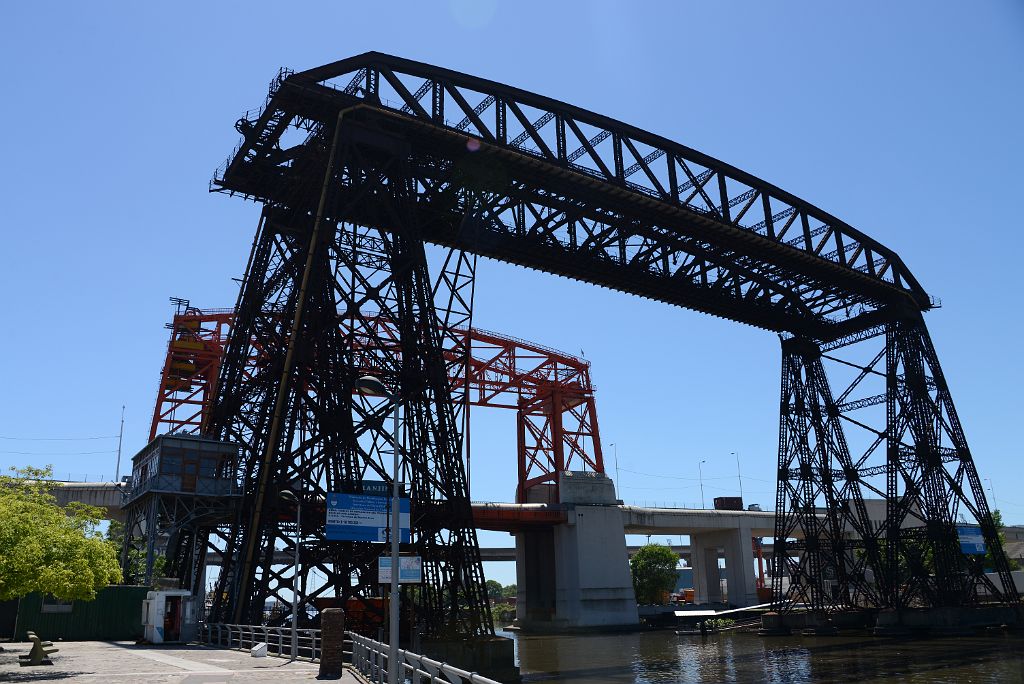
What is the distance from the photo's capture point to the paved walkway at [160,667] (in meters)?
18.3

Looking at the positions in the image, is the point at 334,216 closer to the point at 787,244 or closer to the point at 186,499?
the point at 186,499

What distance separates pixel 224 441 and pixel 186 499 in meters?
3.06

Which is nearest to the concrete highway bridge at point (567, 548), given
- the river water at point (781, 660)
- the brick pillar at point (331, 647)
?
the river water at point (781, 660)

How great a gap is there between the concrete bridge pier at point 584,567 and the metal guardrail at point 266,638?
1429 inches

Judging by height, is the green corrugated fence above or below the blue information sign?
below

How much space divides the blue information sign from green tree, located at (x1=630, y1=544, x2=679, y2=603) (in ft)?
253

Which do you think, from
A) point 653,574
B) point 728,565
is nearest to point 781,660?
point 728,565

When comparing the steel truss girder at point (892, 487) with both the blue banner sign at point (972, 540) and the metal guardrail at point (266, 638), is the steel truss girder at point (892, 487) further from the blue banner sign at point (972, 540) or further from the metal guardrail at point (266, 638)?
the metal guardrail at point (266, 638)

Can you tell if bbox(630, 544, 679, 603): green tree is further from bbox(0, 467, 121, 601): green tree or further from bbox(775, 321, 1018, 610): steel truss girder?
bbox(0, 467, 121, 601): green tree

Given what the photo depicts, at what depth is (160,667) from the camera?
2092 centimetres

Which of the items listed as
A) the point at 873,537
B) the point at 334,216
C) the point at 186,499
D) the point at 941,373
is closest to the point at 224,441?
the point at 186,499

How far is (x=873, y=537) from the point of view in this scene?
159 feet

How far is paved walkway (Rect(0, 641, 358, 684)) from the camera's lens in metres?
18.3

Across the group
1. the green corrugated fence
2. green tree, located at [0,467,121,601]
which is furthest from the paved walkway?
the green corrugated fence
